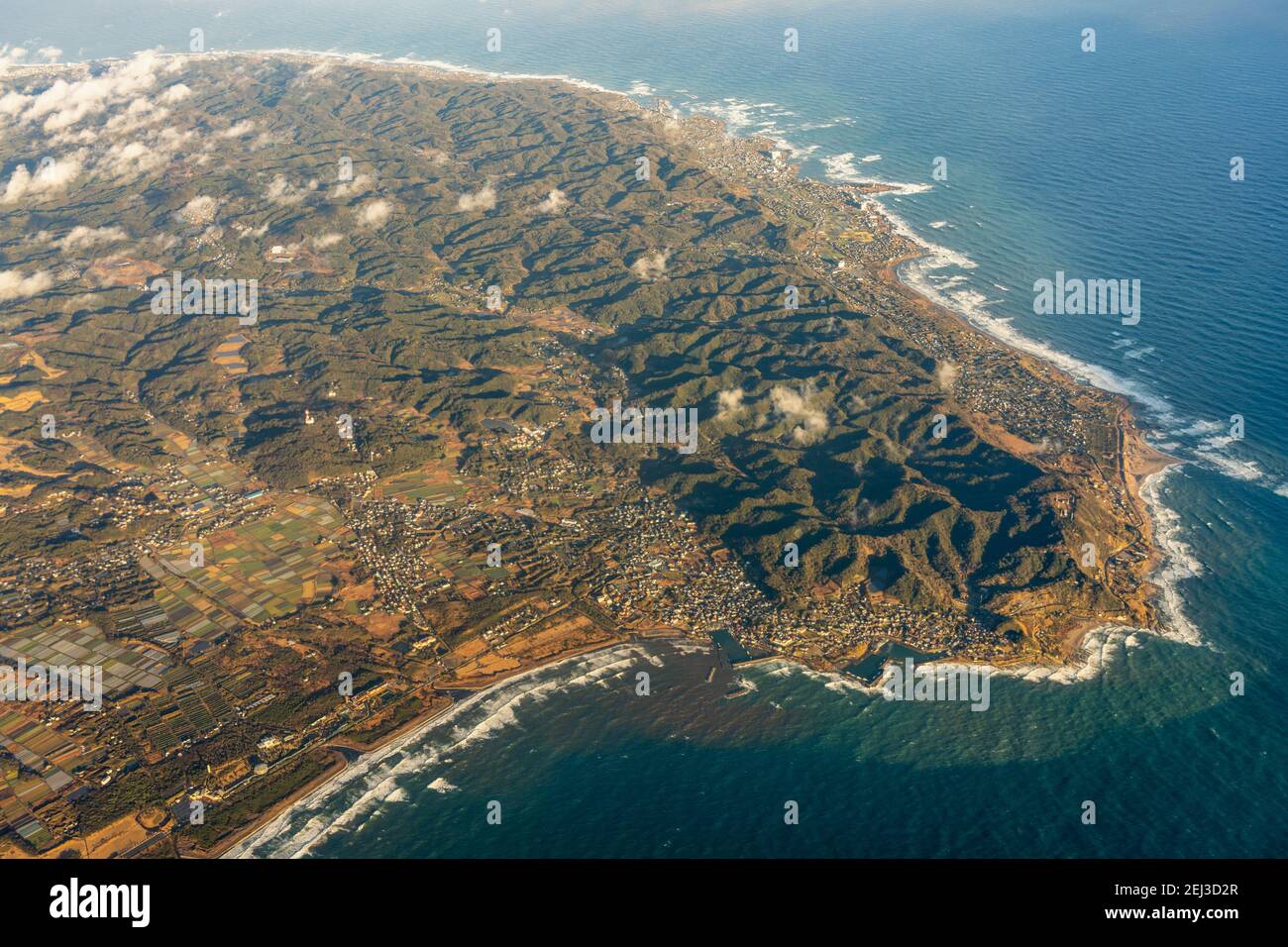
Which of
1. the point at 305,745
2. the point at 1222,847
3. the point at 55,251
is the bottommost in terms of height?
the point at 1222,847

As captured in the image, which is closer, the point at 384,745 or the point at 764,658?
the point at 384,745

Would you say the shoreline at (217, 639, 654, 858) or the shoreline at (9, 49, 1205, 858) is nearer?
the shoreline at (217, 639, 654, 858)

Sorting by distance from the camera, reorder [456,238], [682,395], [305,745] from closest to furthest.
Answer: [305,745]
[682,395]
[456,238]

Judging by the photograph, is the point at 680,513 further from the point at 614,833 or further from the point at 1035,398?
the point at 1035,398

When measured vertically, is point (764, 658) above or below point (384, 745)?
above

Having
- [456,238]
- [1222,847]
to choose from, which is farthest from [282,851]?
[456,238]

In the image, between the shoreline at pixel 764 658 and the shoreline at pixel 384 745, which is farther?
the shoreline at pixel 764 658

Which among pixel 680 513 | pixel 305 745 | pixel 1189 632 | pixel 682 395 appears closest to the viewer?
pixel 305 745

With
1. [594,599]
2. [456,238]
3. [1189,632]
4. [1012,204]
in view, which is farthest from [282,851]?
[1012,204]

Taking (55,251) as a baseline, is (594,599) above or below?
below
